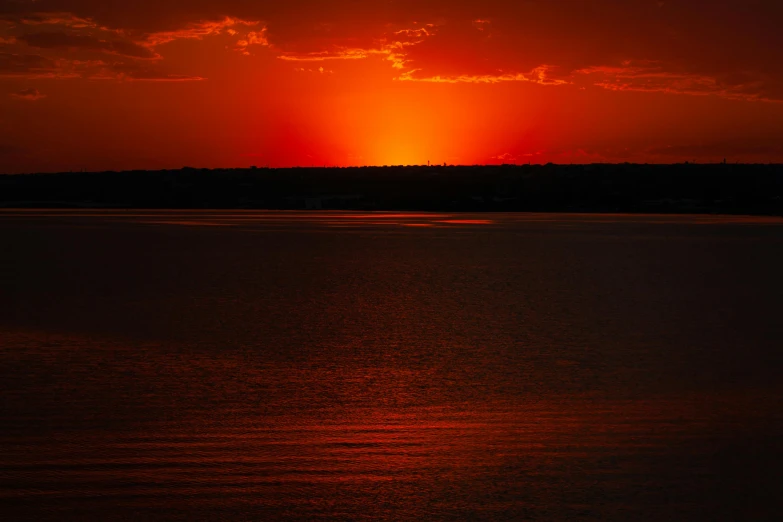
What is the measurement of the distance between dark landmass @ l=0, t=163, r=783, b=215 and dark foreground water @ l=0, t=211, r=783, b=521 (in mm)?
49901

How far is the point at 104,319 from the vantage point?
41.2 feet

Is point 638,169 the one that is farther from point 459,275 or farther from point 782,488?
point 782,488

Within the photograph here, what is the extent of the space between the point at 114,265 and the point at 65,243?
8.75 meters

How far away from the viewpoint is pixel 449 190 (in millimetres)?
89000

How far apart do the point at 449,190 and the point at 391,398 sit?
81.7 m

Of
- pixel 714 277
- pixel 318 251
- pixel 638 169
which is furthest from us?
pixel 638 169

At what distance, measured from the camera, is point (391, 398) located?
7930mm

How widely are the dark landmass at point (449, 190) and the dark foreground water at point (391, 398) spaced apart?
4990 cm

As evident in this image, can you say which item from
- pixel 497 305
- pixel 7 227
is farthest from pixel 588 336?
pixel 7 227

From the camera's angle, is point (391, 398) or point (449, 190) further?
point (449, 190)

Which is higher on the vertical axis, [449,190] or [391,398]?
[449,190]

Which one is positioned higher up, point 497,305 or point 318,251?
point 318,251

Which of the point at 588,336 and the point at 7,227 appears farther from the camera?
the point at 7,227

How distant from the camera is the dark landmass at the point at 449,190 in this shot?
74.8 meters
